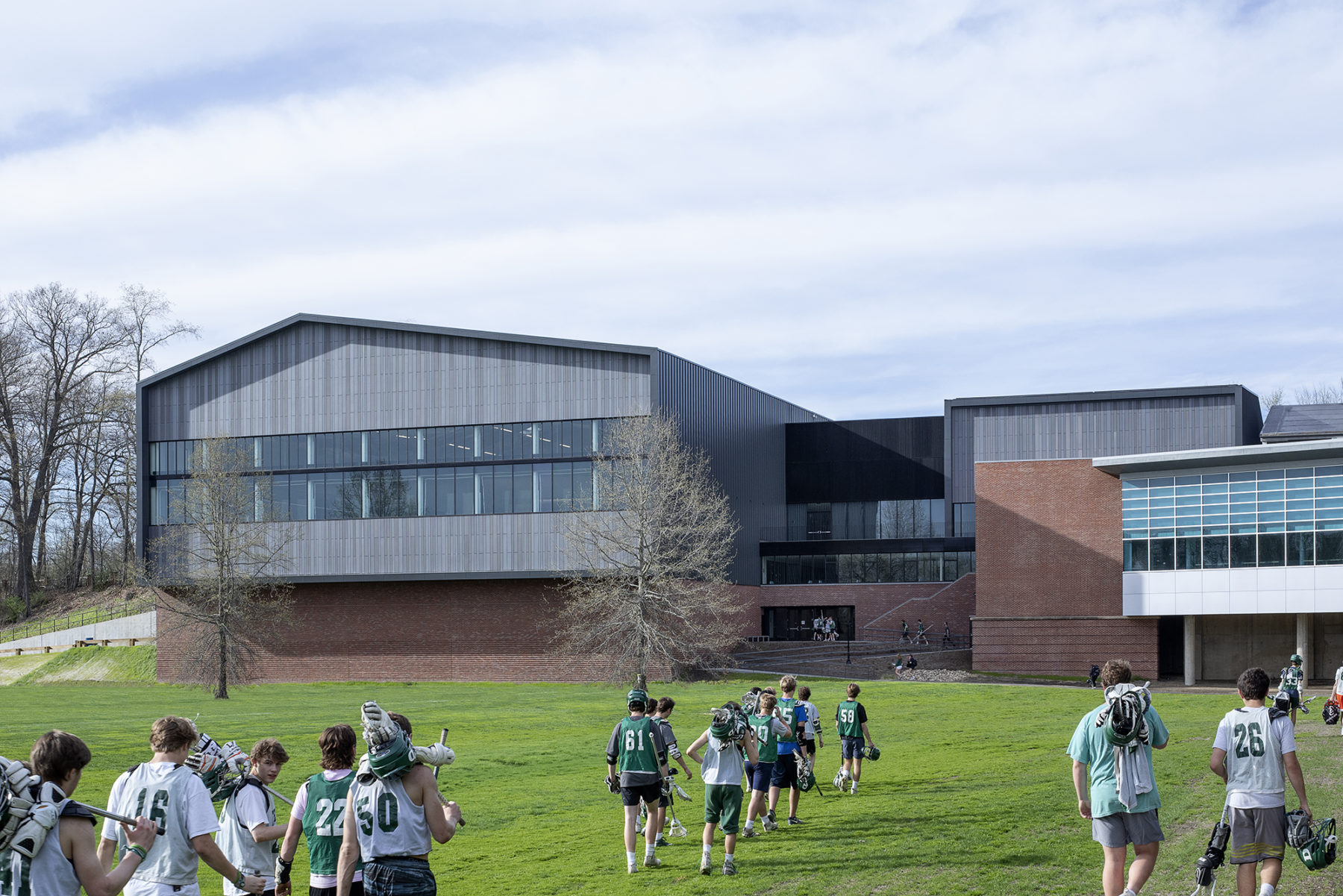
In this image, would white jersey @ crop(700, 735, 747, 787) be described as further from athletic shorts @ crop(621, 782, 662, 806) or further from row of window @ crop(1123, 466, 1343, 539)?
row of window @ crop(1123, 466, 1343, 539)

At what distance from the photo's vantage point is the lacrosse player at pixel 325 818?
341 inches

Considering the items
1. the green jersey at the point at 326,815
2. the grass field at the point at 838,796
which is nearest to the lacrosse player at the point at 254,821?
the green jersey at the point at 326,815

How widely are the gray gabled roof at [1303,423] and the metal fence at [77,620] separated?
57.9m

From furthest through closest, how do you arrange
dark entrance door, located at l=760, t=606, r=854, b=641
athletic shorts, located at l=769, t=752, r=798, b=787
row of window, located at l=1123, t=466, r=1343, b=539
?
dark entrance door, located at l=760, t=606, r=854, b=641, row of window, located at l=1123, t=466, r=1343, b=539, athletic shorts, located at l=769, t=752, r=798, b=787

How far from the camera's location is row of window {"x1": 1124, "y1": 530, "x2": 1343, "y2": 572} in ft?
160

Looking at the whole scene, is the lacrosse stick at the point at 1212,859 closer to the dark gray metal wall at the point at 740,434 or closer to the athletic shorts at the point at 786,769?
the athletic shorts at the point at 786,769

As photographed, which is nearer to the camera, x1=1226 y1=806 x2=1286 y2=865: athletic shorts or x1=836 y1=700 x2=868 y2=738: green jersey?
x1=1226 y1=806 x2=1286 y2=865: athletic shorts

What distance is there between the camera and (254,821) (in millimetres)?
8820

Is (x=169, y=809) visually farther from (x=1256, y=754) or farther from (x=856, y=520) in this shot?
(x=856, y=520)

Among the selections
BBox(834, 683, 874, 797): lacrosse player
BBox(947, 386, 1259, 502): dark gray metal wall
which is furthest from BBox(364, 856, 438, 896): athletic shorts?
BBox(947, 386, 1259, 502): dark gray metal wall

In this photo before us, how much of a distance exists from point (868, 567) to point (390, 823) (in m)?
63.0

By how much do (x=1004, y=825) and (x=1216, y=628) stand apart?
4123cm

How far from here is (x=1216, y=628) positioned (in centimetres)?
5325

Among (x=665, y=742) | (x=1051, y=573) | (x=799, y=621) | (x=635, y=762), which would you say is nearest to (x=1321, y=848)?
(x=665, y=742)
